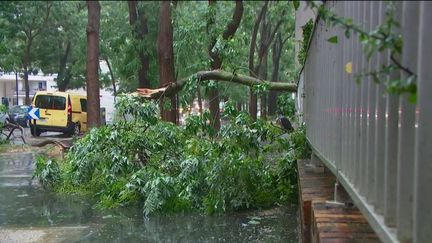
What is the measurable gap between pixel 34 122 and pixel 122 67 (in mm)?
4627

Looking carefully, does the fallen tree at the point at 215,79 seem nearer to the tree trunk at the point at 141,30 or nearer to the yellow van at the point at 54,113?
the tree trunk at the point at 141,30

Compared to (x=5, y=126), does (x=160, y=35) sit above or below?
above

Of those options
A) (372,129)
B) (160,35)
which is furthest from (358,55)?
(160,35)

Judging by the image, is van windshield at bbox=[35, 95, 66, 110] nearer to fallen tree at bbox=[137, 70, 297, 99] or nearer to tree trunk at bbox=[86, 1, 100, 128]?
tree trunk at bbox=[86, 1, 100, 128]

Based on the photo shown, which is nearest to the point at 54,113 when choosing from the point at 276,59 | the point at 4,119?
the point at 4,119

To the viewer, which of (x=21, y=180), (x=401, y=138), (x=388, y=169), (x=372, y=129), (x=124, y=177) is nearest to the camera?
(x=401, y=138)

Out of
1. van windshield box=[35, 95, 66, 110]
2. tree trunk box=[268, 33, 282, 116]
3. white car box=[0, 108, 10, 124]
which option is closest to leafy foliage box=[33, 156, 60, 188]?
white car box=[0, 108, 10, 124]

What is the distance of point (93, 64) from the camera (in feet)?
54.0

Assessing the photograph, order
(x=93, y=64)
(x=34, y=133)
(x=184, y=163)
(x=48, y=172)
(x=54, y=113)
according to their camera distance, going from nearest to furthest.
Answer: (x=184, y=163), (x=48, y=172), (x=93, y=64), (x=34, y=133), (x=54, y=113)

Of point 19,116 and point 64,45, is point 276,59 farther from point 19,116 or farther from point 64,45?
point 19,116

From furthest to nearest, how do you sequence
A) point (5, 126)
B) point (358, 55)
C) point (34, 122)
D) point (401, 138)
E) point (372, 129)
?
point (34, 122)
point (5, 126)
point (358, 55)
point (372, 129)
point (401, 138)

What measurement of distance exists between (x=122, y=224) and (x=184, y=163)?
4.33 ft

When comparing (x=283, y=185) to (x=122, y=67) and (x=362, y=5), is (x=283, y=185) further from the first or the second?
(x=122, y=67)

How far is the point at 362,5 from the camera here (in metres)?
2.68
